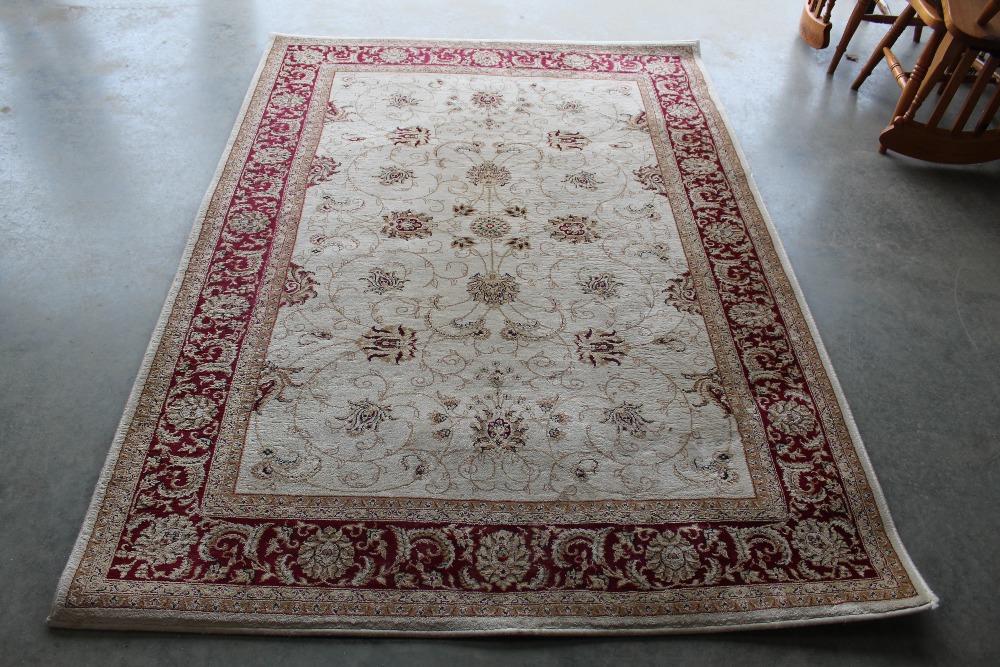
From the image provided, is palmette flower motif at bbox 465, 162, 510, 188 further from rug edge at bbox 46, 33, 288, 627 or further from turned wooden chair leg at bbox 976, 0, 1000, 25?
turned wooden chair leg at bbox 976, 0, 1000, 25

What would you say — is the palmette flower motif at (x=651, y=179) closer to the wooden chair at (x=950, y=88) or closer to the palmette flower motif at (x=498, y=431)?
the wooden chair at (x=950, y=88)

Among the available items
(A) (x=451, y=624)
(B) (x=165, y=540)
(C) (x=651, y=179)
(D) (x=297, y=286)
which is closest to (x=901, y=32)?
(C) (x=651, y=179)

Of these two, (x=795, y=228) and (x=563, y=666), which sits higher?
(x=795, y=228)

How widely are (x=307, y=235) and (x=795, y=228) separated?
161 cm

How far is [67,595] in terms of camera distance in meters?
1.58

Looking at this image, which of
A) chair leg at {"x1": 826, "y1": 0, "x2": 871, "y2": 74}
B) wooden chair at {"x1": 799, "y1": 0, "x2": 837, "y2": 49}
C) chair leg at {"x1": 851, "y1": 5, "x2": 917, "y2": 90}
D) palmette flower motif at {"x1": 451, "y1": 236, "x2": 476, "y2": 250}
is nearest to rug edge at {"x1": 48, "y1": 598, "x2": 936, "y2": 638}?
palmette flower motif at {"x1": 451, "y1": 236, "x2": 476, "y2": 250}

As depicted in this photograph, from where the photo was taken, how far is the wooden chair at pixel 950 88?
267cm

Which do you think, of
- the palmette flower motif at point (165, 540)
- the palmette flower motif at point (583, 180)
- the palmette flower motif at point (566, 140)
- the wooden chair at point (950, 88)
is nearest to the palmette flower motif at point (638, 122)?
the palmette flower motif at point (566, 140)

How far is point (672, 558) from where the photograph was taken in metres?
1.71

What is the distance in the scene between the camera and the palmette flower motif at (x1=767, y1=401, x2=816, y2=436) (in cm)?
198

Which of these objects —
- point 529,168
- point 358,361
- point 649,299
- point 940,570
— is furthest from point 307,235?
point 940,570

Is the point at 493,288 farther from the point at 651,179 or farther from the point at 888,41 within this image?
the point at 888,41

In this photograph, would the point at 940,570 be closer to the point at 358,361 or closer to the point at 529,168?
the point at 358,361

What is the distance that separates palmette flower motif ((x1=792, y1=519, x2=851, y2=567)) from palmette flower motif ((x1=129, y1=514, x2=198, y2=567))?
4.39ft
